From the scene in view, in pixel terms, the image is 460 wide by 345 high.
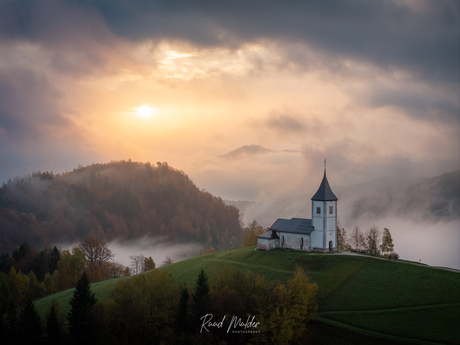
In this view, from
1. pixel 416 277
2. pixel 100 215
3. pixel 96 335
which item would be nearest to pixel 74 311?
pixel 96 335

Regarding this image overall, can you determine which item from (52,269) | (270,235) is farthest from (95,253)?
(270,235)

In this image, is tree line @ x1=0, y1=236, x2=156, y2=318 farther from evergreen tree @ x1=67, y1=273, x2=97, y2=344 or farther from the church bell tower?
the church bell tower

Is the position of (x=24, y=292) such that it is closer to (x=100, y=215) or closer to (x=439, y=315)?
Result: (x=439, y=315)

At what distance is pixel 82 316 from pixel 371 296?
34.8m

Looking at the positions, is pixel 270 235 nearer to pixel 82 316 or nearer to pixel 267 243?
pixel 267 243

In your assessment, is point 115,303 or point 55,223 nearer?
point 115,303

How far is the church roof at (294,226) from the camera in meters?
73.2

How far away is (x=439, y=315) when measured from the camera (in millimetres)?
47469

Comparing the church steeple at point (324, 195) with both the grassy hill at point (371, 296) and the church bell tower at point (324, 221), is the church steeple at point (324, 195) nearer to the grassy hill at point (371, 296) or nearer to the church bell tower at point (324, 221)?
the church bell tower at point (324, 221)

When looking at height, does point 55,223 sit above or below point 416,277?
above

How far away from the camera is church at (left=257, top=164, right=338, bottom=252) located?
71688mm

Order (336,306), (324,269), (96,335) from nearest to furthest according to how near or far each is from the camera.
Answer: (96,335)
(336,306)
(324,269)

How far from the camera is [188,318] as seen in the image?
5169 cm

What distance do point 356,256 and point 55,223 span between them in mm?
142668
